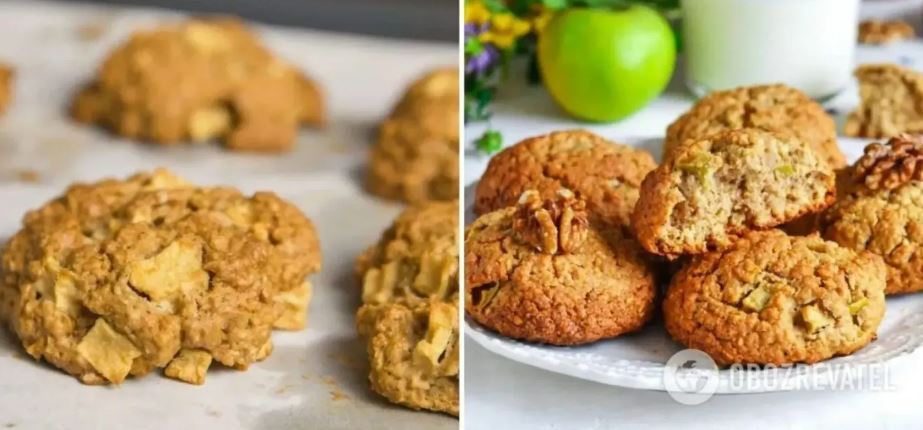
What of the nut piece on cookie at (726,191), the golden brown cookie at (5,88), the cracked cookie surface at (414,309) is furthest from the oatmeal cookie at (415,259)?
the golden brown cookie at (5,88)

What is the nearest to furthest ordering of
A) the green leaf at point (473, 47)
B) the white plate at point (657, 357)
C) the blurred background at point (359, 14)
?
the white plate at point (657, 357) < the green leaf at point (473, 47) < the blurred background at point (359, 14)

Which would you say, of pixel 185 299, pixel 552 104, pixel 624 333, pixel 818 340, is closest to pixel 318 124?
pixel 552 104

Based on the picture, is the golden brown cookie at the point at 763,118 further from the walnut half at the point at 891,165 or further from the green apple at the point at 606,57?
the green apple at the point at 606,57

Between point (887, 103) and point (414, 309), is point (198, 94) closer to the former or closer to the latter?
point (414, 309)

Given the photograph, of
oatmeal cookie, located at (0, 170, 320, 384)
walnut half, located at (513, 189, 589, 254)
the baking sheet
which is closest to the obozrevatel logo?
walnut half, located at (513, 189, 589, 254)

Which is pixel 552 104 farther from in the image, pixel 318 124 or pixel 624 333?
pixel 624 333

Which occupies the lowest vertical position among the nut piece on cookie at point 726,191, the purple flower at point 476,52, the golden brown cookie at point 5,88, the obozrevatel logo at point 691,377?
the obozrevatel logo at point 691,377

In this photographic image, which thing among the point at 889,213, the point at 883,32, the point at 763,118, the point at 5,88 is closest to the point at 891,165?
the point at 889,213
